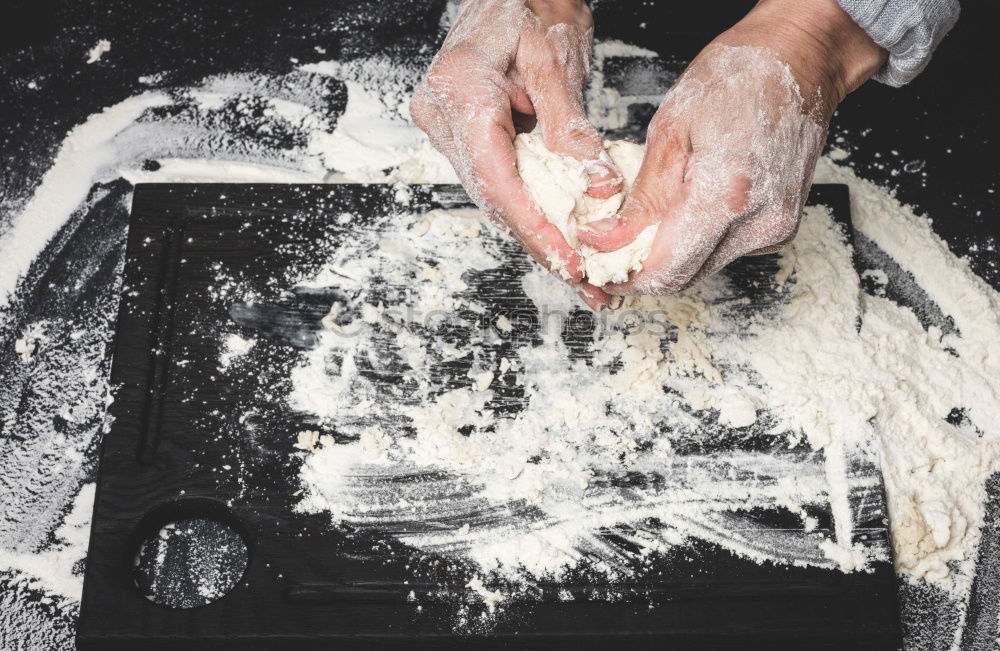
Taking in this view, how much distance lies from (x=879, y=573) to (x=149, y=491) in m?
1.40

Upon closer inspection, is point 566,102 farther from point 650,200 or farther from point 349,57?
point 349,57

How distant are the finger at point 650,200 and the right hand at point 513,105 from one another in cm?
4

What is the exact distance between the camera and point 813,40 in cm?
133

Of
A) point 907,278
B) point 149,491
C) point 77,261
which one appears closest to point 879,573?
point 907,278

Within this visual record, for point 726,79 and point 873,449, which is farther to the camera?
point 873,449

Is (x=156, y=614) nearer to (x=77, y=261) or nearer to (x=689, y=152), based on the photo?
(x=77, y=261)

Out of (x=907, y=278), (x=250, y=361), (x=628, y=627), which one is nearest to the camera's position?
(x=628, y=627)

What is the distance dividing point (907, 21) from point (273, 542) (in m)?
1.44

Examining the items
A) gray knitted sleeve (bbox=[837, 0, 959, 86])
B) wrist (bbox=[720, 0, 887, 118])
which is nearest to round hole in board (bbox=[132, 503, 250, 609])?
wrist (bbox=[720, 0, 887, 118])

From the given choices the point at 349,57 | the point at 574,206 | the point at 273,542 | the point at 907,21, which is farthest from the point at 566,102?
the point at 349,57

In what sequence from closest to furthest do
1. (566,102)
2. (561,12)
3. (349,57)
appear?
(566,102), (561,12), (349,57)

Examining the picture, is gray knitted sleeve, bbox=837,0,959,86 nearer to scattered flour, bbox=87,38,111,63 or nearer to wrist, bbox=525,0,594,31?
wrist, bbox=525,0,594,31

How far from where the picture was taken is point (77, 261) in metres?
2.00

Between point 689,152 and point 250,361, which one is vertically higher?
point 689,152
